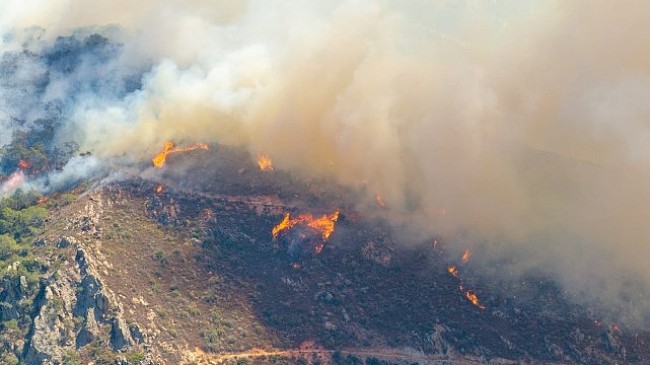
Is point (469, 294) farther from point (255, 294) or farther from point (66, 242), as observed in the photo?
point (66, 242)

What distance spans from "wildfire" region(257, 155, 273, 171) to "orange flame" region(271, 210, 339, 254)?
9535 millimetres

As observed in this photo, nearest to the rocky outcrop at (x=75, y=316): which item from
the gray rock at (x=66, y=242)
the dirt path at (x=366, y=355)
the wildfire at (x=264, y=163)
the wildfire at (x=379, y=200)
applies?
the gray rock at (x=66, y=242)

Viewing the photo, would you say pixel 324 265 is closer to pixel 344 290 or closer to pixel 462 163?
pixel 344 290

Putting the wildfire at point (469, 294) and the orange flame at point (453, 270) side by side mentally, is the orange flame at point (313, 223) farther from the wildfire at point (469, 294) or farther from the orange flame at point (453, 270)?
the wildfire at point (469, 294)

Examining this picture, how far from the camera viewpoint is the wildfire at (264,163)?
411ft

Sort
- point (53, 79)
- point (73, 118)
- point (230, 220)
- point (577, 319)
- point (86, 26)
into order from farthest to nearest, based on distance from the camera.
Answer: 1. point (86, 26)
2. point (53, 79)
3. point (73, 118)
4. point (230, 220)
5. point (577, 319)

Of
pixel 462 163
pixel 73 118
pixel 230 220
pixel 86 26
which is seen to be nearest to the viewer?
pixel 230 220

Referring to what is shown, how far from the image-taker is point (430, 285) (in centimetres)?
11206

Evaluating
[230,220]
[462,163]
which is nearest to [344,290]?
[230,220]

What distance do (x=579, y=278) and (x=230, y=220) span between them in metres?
45.1

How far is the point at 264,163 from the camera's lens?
4973 inches

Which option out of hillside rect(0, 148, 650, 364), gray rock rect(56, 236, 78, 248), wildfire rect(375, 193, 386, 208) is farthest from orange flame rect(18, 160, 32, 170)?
wildfire rect(375, 193, 386, 208)

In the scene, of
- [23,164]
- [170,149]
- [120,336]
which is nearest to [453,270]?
[120,336]

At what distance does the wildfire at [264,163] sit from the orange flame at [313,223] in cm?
954
